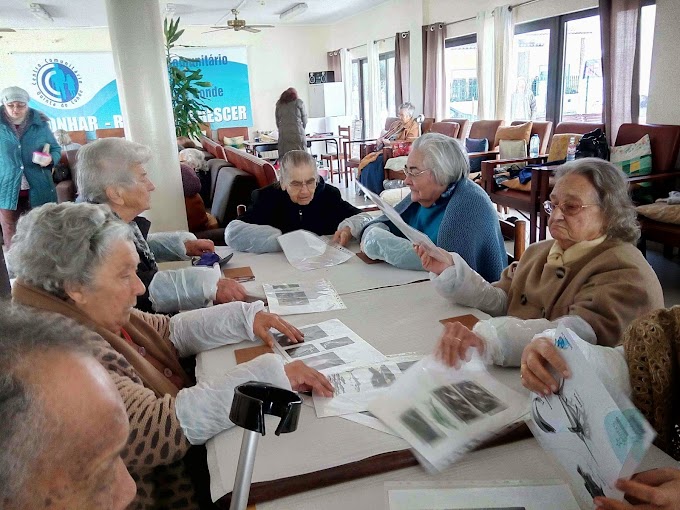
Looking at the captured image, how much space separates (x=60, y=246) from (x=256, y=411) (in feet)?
2.25

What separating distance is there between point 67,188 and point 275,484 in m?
5.02

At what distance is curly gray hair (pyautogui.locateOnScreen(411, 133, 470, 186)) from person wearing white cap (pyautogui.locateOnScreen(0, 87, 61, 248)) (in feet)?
12.9

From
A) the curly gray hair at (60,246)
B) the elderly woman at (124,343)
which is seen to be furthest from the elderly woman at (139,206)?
the curly gray hair at (60,246)

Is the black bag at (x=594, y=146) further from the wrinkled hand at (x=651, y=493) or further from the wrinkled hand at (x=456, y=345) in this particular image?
the wrinkled hand at (x=651, y=493)

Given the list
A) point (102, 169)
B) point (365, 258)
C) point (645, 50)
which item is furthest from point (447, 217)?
point (645, 50)

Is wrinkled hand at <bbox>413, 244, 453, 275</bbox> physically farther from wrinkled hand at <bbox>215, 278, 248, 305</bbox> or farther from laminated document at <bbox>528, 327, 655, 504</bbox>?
laminated document at <bbox>528, 327, 655, 504</bbox>

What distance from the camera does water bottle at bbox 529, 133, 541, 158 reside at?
5477 mm

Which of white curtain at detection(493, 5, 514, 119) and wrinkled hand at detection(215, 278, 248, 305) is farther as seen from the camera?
white curtain at detection(493, 5, 514, 119)

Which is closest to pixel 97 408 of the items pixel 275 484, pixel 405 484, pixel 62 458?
pixel 62 458

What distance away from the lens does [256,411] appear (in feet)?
2.27

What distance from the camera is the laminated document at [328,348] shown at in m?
1.30

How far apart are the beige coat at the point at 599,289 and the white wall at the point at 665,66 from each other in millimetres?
3617

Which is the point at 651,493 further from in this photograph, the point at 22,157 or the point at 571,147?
the point at 22,157

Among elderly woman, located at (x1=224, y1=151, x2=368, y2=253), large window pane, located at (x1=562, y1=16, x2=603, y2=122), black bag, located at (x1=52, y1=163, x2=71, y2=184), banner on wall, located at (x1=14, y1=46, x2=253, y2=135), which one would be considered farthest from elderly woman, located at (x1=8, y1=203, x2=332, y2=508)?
banner on wall, located at (x1=14, y1=46, x2=253, y2=135)
